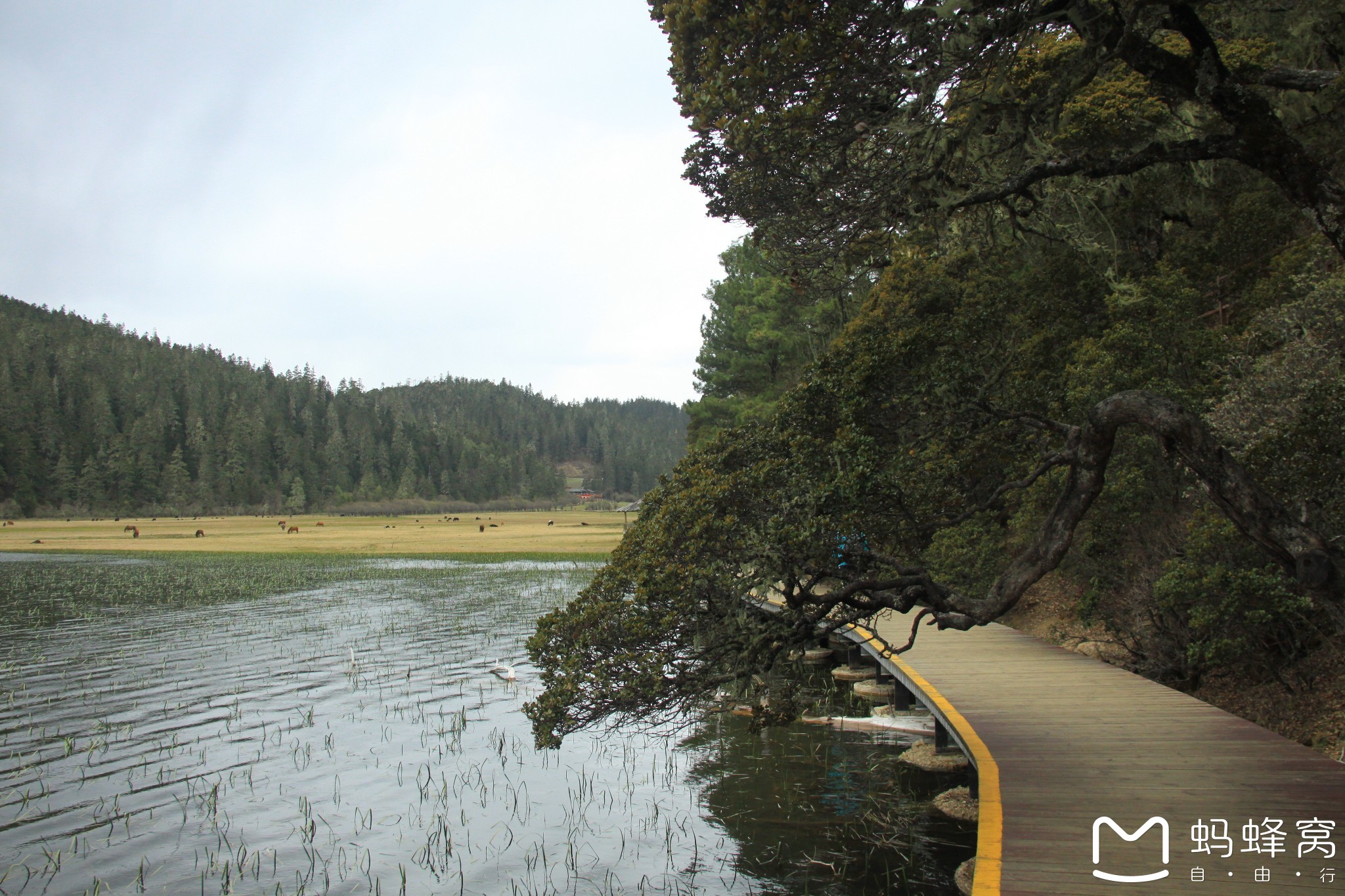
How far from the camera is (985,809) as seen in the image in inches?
259

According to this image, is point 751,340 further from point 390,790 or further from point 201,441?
point 201,441

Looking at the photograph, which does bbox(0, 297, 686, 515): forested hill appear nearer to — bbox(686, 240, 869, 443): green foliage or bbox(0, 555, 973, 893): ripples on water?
bbox(686, 240, 869, 443): green foliage

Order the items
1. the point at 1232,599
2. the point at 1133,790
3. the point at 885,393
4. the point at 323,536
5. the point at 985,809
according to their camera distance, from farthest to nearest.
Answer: the point at 323,536
the point at 1232,599
the point at 885,393
the point at 1133,790
the point at 985,809

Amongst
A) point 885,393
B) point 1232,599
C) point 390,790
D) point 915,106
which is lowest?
point 390,790

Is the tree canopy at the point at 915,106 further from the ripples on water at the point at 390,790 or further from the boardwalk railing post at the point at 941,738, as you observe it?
the boardwalk railing post at the point at 941,738

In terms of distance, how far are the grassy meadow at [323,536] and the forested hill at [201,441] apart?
38.5ft

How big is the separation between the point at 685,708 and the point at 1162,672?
27.0 feet

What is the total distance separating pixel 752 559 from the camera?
707cm

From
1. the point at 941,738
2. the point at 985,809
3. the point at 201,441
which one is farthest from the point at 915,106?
the point at 201,441

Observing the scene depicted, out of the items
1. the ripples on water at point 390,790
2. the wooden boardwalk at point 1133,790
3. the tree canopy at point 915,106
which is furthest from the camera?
the ripples on water at point 390,790

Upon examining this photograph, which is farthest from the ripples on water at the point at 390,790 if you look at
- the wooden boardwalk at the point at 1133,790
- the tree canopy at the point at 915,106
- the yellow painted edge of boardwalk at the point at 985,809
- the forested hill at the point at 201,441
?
the forested hill at the point at 201,441

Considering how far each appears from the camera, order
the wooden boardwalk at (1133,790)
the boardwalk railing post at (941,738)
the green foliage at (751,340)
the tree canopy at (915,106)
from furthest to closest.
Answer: the green foliage at (751,340) < the boardwalk railing post at (941,738) < the tree canopy at (915,106) < the wooden boardwalk at (1133,790)

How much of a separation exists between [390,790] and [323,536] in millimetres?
65277

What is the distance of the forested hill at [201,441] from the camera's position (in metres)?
113
